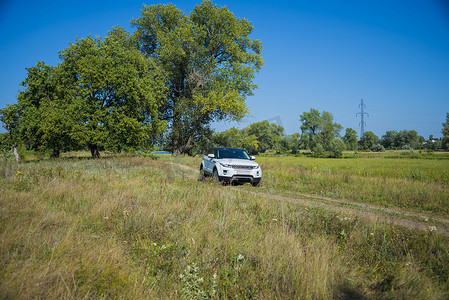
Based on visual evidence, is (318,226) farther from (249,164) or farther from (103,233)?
(249,164)

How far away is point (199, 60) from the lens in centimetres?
3047

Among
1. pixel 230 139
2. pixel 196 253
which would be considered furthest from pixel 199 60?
pixel 196 253

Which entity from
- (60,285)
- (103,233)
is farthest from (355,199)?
(60,285)

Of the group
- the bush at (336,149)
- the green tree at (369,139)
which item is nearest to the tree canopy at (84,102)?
the bush at (336,149)

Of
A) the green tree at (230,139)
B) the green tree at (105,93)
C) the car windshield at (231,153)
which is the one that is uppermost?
the green tree at (105,93)

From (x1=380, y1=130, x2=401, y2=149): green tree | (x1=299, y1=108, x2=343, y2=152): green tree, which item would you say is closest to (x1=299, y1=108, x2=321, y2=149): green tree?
(x1=299, y1=108, x2=343, y2=152): green tree

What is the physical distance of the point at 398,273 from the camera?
335 centimetres

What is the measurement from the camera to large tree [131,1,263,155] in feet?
96.9

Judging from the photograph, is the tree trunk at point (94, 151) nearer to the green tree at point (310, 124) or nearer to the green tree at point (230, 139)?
the green tree at point (230, 139)

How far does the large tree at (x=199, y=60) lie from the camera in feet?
96.9

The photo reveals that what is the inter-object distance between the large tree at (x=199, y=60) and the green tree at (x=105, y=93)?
23.3 ft

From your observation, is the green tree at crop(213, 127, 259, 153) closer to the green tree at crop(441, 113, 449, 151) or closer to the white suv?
the white suv

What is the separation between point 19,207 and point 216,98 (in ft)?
83.2

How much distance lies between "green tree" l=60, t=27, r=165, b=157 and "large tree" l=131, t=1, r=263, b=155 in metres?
7.10
